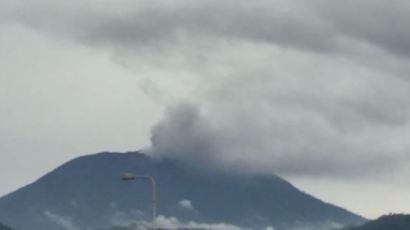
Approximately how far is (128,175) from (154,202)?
126 inches

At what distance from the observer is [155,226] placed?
3189 inches

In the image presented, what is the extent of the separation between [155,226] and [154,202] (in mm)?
3076

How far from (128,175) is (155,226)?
19.8ft

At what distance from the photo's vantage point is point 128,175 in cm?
7662

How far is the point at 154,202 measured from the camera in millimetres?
78562
